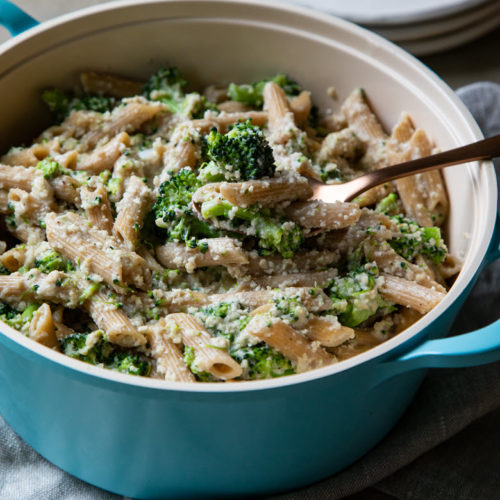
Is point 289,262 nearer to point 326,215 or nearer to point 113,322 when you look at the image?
point 326,215

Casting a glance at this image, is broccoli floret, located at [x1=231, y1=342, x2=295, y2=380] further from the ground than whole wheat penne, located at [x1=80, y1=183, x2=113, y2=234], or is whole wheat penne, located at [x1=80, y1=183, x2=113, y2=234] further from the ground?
whole wheat penne, located at [x1=80, y1=183, x2=113, y2=234]

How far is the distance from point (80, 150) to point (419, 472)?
5.72ft

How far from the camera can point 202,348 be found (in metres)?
2.03

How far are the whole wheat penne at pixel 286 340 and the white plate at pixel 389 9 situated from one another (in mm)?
2191

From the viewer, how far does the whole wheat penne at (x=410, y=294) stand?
2184mm

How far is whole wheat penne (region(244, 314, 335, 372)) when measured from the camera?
203 centimetres

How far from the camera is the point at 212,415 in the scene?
1880 millimetres

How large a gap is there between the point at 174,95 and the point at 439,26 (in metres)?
1.69

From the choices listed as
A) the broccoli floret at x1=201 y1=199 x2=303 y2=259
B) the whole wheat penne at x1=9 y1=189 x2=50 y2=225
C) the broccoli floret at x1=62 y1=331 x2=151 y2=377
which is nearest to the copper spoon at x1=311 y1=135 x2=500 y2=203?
the broccoli floret at x1=201 y1=199 x2=303 y2=259

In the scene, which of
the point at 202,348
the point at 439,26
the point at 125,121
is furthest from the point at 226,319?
the point at 439,26

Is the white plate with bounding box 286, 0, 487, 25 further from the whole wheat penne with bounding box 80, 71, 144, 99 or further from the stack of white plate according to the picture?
the whole wheat penne with bounding box 80, 71, 144, 99

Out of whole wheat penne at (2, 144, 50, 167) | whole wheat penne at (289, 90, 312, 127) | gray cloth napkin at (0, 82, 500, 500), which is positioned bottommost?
gray cloth napkin at (0, 82, 500, 500)

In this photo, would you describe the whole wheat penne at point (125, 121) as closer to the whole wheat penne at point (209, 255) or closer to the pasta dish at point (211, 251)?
the pasta dish at point (211, 251)

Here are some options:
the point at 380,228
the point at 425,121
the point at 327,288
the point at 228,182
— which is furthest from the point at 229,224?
the point at 425,121
